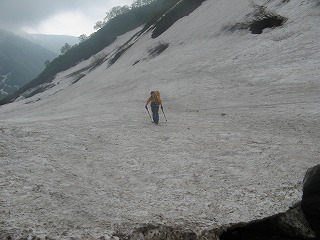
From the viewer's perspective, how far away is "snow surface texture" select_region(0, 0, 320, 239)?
880 cm

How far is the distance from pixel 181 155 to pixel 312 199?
5.48 meters

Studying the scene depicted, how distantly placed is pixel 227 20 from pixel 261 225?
3509 cm

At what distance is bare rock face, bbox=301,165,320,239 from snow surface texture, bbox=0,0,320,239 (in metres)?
0.38

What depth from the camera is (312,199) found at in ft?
41.6

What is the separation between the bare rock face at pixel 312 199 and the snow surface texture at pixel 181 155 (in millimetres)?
379

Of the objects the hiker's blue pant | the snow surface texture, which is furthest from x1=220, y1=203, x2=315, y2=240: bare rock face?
the hiker's blue pant

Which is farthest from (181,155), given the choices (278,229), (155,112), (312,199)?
(155,112)

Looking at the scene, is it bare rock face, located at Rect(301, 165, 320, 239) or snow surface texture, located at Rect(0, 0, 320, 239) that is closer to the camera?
snow surface texture, located at Rect(0, 0, 320, 239)

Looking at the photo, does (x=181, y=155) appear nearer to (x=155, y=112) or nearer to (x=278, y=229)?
(x=278, y=229)

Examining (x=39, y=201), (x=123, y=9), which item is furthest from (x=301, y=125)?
(x=123, y=9)

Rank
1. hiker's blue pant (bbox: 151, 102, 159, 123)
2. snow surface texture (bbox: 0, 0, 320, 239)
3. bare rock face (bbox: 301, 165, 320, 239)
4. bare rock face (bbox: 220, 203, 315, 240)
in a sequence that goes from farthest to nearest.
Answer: hiker's blue pant (bbox: 151, 102, 159, 123) < bare rock face (bbox: 301, 165, 320, 239) < bare rock face (bbox: 220, 203, 315, 240) < snow surface texture (bbox: 0, 0, 320, 239)

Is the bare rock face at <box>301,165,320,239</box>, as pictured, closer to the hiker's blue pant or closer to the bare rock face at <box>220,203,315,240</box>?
the bare rock face at <box>220,203,315,240</box>

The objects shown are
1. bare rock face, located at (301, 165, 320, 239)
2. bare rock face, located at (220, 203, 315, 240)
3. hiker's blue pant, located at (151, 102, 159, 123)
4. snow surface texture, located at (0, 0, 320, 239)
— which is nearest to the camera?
snow surface texture, located at (0, 0, 320, 239)

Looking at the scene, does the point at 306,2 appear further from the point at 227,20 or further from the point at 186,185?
the point at 186,185
